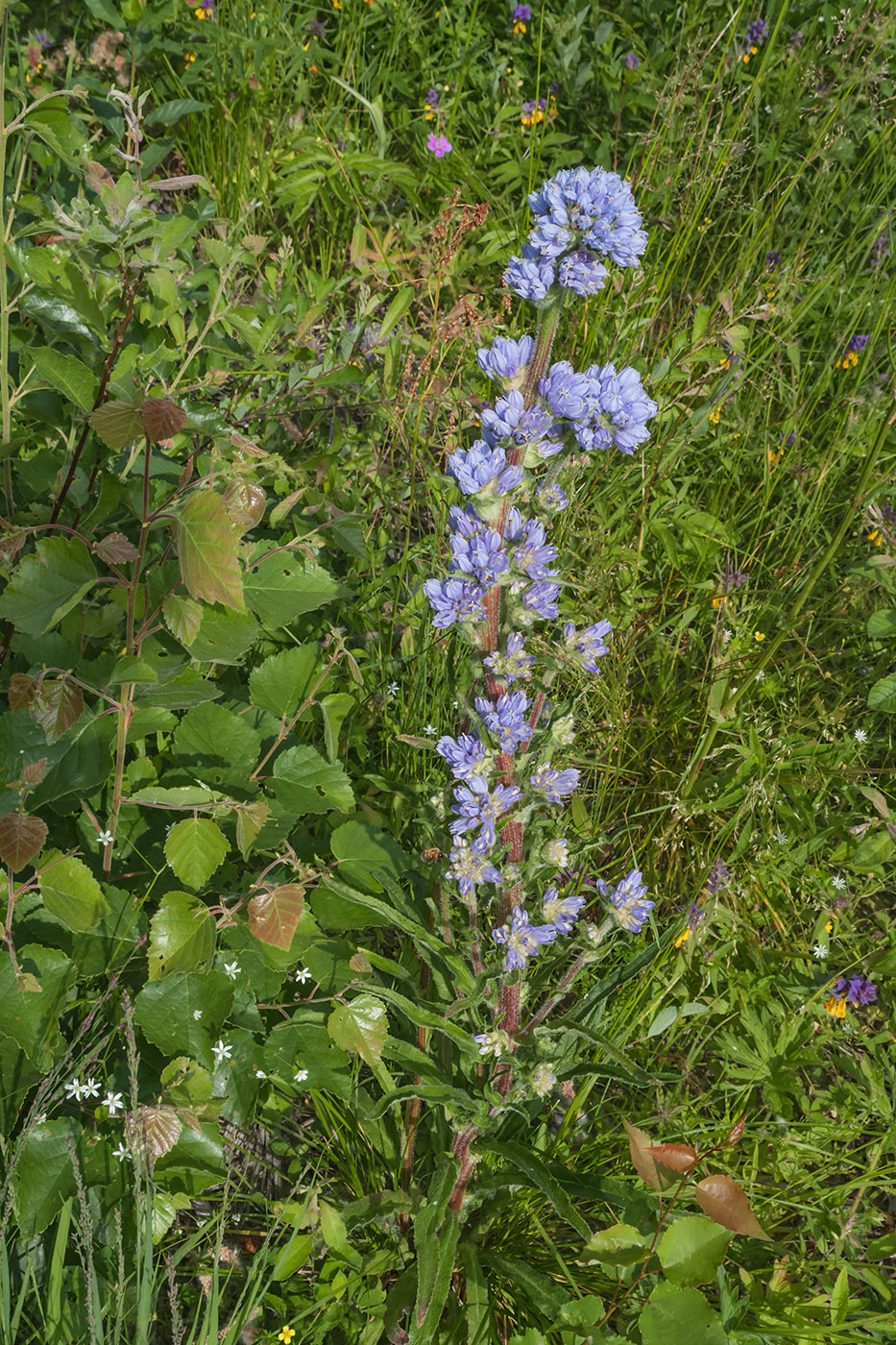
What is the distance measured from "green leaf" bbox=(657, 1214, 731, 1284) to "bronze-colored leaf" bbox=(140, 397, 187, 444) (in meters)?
1.29

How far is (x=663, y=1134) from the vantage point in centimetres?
181

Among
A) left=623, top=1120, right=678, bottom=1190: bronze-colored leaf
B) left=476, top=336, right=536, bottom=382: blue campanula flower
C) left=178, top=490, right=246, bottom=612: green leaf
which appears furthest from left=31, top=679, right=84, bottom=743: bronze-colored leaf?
left=623, top=1120, right=678, bottom=1190: bronze-colored leaf

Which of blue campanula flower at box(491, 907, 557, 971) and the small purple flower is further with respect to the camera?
the small purple flower

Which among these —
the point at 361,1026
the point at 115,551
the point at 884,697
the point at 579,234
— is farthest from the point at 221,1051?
the point at 884,697

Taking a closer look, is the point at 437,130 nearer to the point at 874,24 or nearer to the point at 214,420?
the point at 874,24

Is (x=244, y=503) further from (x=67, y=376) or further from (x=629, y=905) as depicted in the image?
(x=629, y=905)

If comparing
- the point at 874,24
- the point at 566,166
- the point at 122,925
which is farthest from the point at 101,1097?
the point at 566,166

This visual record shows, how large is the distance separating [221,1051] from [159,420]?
3.34 ft

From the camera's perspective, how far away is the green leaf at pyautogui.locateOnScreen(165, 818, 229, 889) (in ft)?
4.68

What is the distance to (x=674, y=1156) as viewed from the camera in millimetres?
1354

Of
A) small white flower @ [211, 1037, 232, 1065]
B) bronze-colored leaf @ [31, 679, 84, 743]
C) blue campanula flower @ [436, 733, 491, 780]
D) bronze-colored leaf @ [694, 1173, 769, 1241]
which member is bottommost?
small white flower @ [211, 1037, 232, 1065]

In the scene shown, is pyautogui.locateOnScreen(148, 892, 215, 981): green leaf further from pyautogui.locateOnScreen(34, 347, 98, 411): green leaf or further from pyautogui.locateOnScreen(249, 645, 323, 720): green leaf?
pyautogui.locateOnScreen(34, 347, 98, 411): green leaf

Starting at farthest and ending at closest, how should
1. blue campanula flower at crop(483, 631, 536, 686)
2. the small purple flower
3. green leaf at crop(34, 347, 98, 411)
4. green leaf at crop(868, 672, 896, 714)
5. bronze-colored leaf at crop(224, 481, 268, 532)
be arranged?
the small purple flower → green leaf at crop(868, 672, 896, 714) → green leaf at crop(34, 347, 98, 411) → bronze-colored leaf at crop(224, 481, 268, 532) → blue campanula flower at crop(483, 631, 536, 686)

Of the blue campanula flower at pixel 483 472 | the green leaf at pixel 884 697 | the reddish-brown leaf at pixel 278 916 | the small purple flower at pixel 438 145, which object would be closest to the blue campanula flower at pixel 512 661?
the blue campanula flower at pixel 483 472
